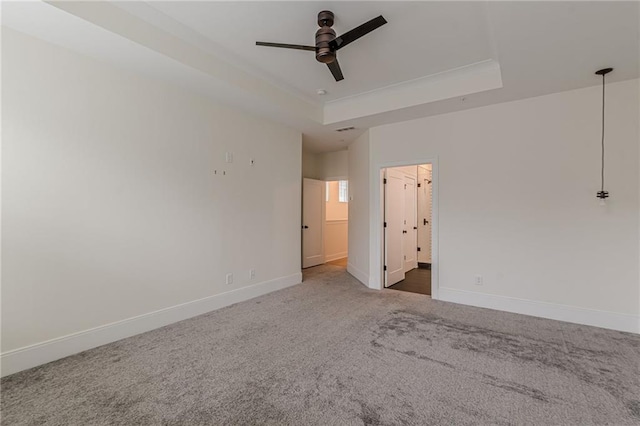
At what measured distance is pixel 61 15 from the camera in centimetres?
213

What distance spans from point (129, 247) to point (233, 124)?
212 centimetres

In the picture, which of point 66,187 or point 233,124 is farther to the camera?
point 233,124

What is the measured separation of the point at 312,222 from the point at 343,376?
4629 mm

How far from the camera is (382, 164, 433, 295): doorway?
4.93 metres

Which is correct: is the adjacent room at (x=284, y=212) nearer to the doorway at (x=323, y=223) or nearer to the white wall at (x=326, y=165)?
the doorway at (x=323, y=223)

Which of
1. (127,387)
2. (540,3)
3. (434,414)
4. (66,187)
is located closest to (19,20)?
(66,187)

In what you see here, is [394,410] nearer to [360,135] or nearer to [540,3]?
[540,3]

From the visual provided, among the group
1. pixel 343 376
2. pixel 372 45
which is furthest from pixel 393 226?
pixel 343 376

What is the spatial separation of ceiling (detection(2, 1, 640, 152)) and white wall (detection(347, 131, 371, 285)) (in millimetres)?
1347

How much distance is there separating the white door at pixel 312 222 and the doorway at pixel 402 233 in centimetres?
214

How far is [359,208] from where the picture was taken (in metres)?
5.42

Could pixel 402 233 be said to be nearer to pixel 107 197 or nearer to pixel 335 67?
pixel 335 67

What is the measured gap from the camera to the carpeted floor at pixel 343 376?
1816 millimetres

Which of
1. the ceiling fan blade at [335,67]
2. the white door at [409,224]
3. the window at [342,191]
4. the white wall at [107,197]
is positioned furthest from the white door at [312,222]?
the ceiling fan blade at [335,67]
